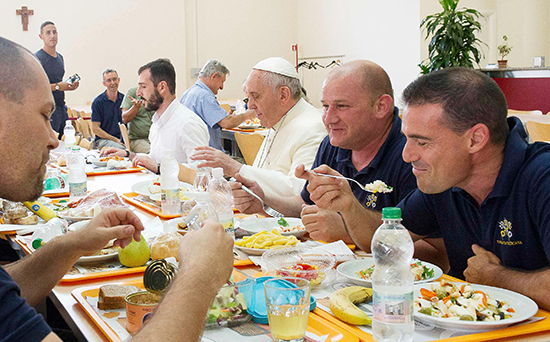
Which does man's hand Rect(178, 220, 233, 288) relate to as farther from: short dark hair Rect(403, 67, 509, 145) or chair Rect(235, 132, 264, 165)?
chair Rect(235, 132, 264, 165)

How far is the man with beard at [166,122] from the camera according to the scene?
4.17 meters

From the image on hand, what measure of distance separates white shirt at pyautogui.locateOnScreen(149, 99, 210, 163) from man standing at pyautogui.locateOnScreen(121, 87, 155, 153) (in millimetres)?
1902

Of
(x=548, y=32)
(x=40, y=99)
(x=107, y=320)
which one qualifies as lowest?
(x=107, y=320)

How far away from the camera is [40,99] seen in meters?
1.28

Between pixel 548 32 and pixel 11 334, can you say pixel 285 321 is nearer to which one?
pixel 11 334

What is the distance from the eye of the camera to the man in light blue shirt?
18.4ft

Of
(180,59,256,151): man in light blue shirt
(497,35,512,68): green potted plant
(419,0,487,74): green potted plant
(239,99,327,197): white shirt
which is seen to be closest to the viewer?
(239,99,327,197): white shirt

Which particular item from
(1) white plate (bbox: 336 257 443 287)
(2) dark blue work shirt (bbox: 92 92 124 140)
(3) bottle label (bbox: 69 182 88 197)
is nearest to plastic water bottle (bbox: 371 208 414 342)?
(1) white plate (bbox: 336 257 443 287)

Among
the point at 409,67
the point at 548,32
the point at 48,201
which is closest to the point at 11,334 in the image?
the point at 48,201

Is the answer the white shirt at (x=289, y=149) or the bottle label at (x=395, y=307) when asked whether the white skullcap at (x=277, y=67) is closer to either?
the white shirt at (x=289, y=149)

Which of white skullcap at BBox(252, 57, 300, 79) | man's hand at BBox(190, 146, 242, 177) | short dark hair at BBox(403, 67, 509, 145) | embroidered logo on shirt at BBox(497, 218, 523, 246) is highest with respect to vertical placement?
white skullcap at BBox(252, 57, 300, 79)

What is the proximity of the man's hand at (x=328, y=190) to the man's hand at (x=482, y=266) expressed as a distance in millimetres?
459

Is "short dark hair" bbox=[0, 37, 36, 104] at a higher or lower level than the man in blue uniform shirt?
higher

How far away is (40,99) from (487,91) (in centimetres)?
120
